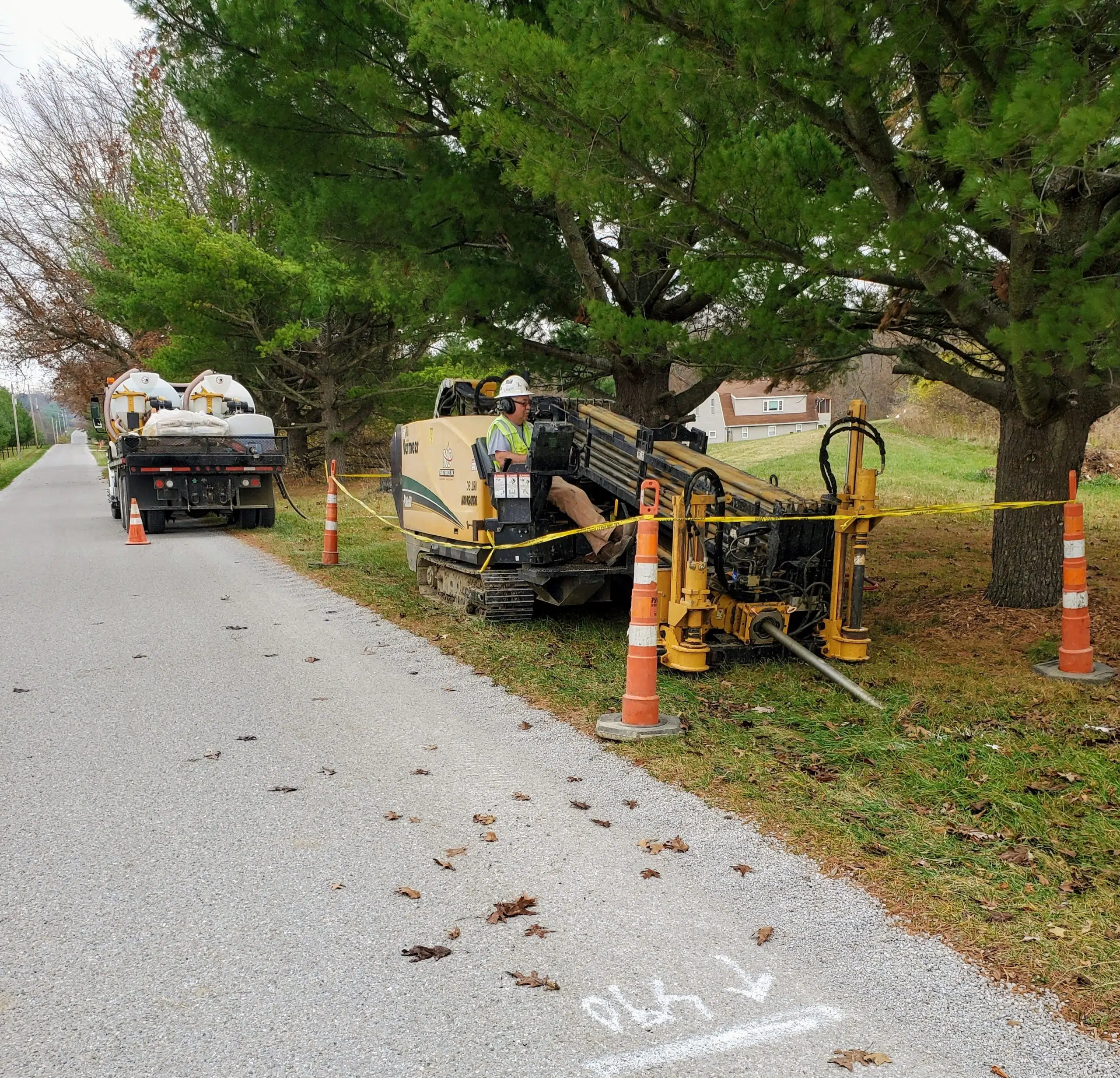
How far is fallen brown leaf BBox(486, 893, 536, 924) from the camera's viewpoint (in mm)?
3486

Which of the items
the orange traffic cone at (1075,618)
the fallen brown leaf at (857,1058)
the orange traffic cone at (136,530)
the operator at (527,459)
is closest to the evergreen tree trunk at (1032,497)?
the orange traffic cone at (1075,618)

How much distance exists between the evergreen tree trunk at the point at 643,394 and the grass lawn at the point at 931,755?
3756mm

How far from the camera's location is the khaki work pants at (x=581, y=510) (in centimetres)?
830

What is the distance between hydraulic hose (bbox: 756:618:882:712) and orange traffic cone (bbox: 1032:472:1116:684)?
1.45m

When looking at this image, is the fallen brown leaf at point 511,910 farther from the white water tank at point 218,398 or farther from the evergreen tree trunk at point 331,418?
the evergreen tree trunk at point 331,418

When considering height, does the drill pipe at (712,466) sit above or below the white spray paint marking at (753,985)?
above

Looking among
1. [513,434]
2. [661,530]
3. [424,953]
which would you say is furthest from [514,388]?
[424,953]

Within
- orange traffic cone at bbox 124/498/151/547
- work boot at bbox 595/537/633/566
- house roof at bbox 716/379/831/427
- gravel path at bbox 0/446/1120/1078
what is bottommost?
gravel path at bbox 0/446/1120/1078

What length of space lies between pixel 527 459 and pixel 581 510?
0.73 metres

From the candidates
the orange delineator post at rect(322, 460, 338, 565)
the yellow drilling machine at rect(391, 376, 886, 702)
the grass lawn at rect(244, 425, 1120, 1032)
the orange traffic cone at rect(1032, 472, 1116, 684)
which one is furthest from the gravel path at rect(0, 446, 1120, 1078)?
the orange delineator post at rect(322, 460, 338, 565)

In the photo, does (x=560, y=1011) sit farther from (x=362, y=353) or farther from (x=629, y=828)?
(x=362, y=353)

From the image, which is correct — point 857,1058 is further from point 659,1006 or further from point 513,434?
point 513,434

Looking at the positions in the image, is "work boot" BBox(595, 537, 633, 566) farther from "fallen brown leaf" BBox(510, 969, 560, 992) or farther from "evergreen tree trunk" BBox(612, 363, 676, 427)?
"fallen brown leaf" BBox(510, 969, 560, 992)

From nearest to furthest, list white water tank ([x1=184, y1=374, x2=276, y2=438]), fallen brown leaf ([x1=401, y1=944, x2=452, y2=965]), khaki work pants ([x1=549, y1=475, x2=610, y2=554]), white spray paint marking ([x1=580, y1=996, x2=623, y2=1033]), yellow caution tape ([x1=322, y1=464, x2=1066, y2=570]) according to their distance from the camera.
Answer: white spray paint marking ([x1=580, y1=996, x2=623, y2=1033]) < fallen brown leaf ([x1=401, y1=944, x2=452, y2=965]) < yellow caution tape ([x1=322, y1=464, x2=1066, y2=570]) < khaki work pants ([x1=549, y1=475, x2=610, y2=554]) < white water tank ([x1=184, y1=374, x2=276, y2=438])
